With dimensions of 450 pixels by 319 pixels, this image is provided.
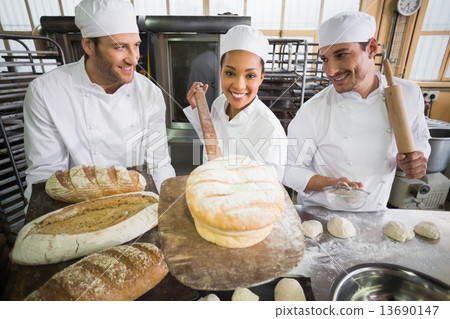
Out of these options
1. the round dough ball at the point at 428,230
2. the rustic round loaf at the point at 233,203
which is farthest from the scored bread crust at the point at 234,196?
the round dough ball at the point at 428,230

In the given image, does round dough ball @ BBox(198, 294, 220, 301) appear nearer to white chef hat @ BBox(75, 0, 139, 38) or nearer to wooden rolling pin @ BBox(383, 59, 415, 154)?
wooden rolling pin @ BBox(383, 59, 415, 154)

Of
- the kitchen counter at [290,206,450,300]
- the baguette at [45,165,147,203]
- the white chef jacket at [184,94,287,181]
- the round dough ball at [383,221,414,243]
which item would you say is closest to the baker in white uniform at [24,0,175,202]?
the baguette at [45,165,147,203]

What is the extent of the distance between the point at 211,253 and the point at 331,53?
0.94 metres

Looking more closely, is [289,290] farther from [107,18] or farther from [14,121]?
[14,121]

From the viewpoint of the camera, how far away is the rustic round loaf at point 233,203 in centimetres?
39

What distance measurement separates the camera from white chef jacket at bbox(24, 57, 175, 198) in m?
1.11

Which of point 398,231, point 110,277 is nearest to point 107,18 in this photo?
point 110,277

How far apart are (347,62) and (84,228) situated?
1295mm

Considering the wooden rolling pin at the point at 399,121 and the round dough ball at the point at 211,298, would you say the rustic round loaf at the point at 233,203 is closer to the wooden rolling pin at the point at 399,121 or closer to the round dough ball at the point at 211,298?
the round dough ball at the point at 211,298

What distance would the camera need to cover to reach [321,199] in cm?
113

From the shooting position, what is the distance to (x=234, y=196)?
0.42 meters

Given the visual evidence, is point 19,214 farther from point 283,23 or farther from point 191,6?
point 283,23

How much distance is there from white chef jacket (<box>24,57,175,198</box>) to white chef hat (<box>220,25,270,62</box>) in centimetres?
58
